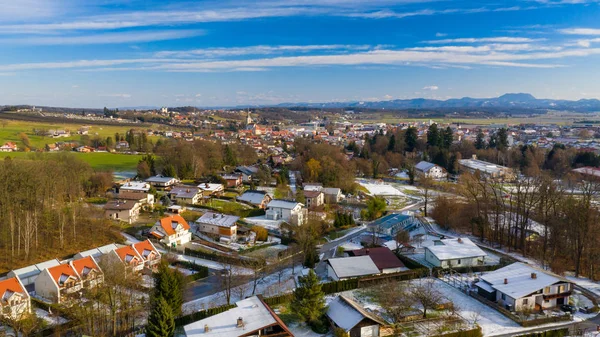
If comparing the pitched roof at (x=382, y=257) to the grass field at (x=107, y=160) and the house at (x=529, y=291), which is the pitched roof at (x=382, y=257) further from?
the grass field at (x=107, y=160)

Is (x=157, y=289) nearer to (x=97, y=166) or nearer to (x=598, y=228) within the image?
(x=598, y=228)

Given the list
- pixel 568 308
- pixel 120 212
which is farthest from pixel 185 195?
pixel 568 308

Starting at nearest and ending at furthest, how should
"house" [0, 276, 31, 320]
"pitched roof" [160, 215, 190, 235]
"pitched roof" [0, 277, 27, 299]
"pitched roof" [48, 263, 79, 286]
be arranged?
1. "house" [0, 276, 31, 320]
2. "pitched roof" [0, 277, 27, 299]
3. "pitched roof" [48, 263, 79, 286]
4. "pitched roof" [160, 215, 190, 235]

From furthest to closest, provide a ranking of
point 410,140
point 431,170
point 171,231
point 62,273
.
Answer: point 410,140 → point 431,170 → point 171,231 → point 62,273

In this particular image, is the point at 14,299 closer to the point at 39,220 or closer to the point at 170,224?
the point at 39,220

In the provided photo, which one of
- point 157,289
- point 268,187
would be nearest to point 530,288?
point 157,289

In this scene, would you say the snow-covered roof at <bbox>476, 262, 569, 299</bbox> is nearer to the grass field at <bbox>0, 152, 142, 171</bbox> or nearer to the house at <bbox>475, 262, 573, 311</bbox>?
the house at <bbox>475, 262, 573, 311</bbox>


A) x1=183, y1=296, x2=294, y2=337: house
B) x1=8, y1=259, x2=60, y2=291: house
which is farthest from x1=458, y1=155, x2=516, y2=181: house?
x1=8, y1=259, x2=60, y2=291: house
